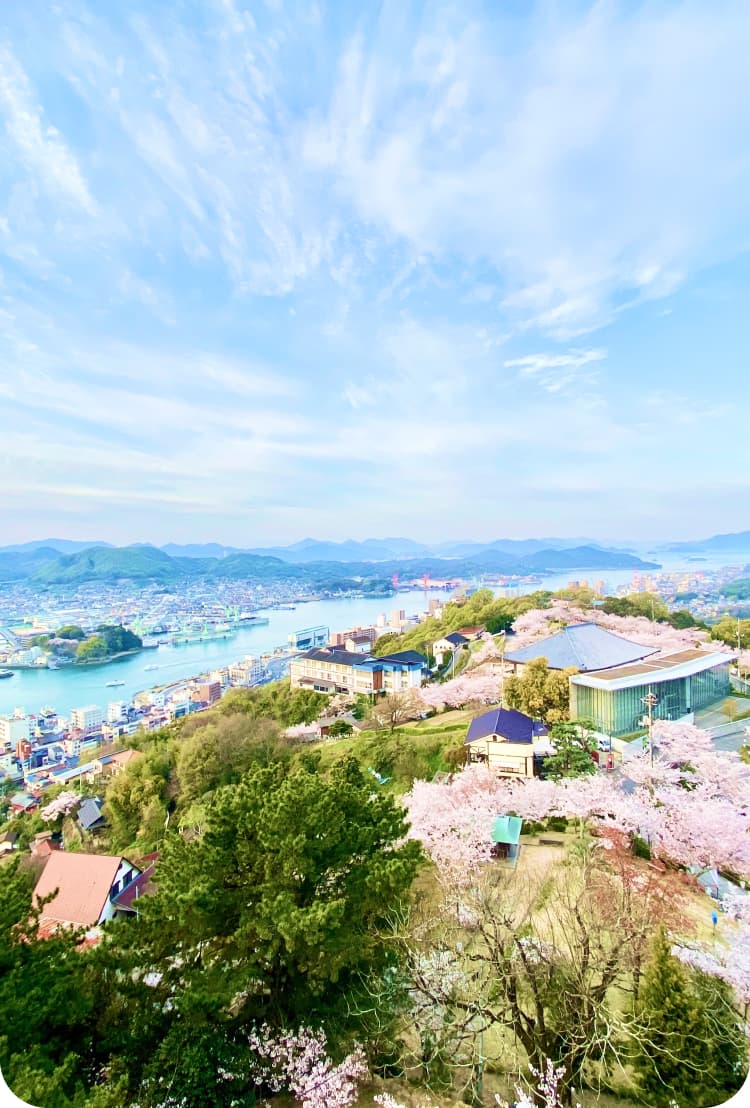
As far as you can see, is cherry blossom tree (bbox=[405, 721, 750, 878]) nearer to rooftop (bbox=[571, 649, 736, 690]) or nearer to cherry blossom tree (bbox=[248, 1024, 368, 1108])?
rooftop (bbox=[571, 649, 736, 690])

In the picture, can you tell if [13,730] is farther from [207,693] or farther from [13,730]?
[207,693]

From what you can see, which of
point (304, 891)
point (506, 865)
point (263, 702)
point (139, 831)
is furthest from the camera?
point (263, 702)

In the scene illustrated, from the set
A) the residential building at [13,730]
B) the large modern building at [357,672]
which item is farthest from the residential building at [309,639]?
the residential building at [13,730]

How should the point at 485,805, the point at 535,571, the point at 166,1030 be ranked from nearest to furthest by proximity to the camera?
the point at 166,1030, the point at 485,805, the point at 535,571

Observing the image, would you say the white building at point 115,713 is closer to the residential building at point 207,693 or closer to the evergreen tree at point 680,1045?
the residential building at point 207,693

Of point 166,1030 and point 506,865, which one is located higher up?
point 166,1030

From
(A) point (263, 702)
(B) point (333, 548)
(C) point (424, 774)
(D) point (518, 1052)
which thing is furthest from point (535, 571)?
(B) point (333, 548)

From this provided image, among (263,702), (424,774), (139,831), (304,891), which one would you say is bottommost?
(139,831)

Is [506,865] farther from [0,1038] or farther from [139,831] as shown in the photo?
[139,831]
